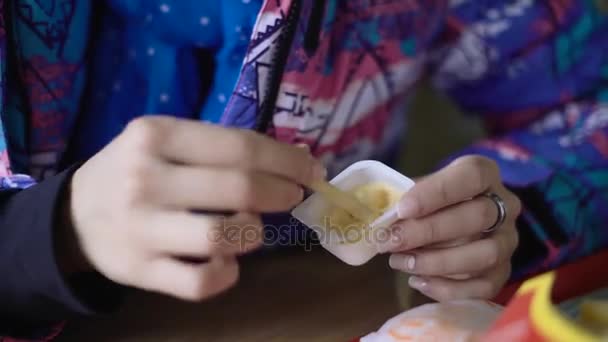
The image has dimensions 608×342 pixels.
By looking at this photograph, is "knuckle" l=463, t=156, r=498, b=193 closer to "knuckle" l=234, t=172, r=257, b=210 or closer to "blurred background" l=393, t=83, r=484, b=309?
"knuckle" l=234, t=172, r=257, b=210

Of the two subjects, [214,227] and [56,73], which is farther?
[56,73]

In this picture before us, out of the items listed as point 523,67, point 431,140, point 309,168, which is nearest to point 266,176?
point 309,168

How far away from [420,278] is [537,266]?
0.43 feet

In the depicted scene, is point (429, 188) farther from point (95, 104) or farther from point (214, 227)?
point (95, 104)

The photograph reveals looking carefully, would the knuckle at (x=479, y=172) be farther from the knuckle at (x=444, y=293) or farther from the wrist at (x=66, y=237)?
the wrist at (x=66, y=237)

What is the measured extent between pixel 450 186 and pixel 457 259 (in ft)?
0.18

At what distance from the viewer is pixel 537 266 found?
56 centimetres

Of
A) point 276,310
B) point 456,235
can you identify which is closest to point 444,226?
point 456,235

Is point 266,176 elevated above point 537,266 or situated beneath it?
elevated above

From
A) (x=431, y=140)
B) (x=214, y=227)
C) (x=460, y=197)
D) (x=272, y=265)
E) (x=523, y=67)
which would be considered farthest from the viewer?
(x=431, y=140)

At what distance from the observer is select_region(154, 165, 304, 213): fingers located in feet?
1.17

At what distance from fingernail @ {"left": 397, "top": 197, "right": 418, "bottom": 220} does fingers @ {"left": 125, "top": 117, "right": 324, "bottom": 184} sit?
0.31 ft

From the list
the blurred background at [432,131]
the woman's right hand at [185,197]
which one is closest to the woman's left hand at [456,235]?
the woman's right hand at [185,197]

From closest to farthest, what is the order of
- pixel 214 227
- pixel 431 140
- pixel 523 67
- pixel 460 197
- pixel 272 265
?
pixel 214 227, pixel 460 197, pixel 272 265, pixel 523 67, pixel 431 140
